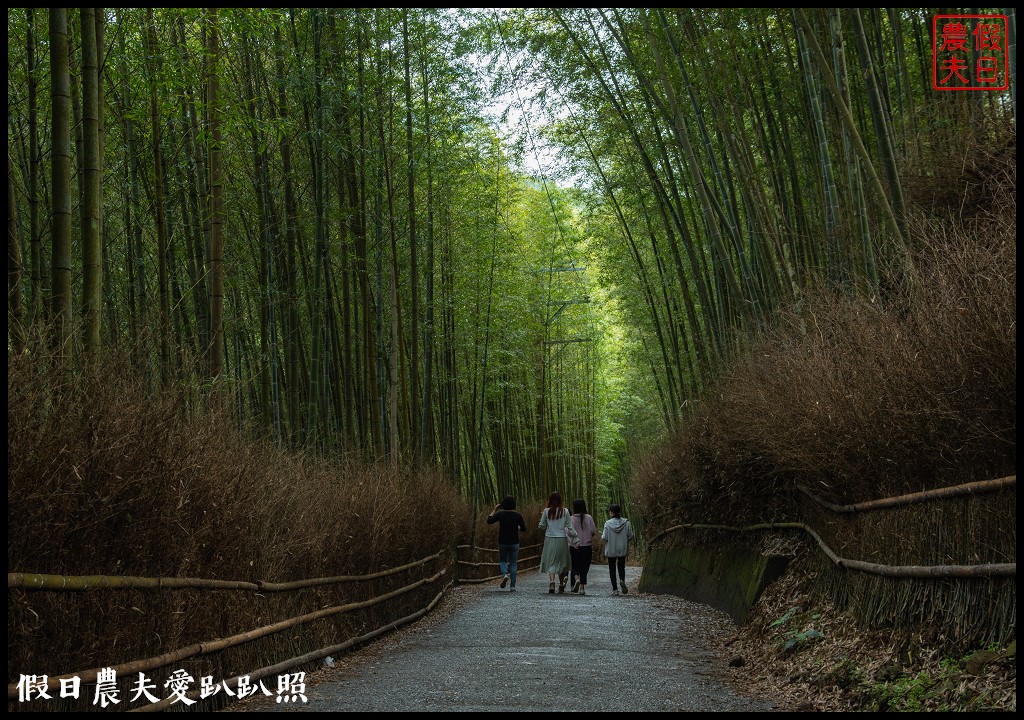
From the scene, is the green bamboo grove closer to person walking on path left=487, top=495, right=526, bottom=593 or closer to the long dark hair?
person walking on path left=487, top=495, right=526, bottom=593

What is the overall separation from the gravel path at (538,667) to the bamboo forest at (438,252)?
0.72m

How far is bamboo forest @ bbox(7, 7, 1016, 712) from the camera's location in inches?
132

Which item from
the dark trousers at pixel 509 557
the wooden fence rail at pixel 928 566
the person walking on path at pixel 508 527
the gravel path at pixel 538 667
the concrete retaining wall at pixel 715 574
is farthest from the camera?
the dark trousers at pixel 509 557

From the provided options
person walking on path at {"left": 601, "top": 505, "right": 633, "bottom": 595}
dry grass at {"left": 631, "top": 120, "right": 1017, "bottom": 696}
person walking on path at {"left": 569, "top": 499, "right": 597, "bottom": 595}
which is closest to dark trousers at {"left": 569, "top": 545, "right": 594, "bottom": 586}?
person walking on path at {"left": 569, "top": 499, "right": 597, "bottom": 595}

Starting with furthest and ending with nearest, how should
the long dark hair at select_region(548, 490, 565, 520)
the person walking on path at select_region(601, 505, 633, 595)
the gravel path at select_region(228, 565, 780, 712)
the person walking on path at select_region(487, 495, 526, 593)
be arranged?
the person walking on path at select_region(601, 505, 633, 595) < the person walking on path at select_region(487, 495, 526, 593) < the long dark hair at select_region(548, 490, 565, 520) < the gravel path at select_region(228, 565, 780, 712)

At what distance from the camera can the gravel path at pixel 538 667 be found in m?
3.76

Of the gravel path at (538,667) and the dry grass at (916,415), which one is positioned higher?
the dry grass at (916,415)

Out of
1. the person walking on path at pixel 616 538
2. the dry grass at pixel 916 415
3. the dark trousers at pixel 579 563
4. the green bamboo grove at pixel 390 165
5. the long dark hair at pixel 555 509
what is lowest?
the dark trousers at pixel 579 563

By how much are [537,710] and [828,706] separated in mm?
1212

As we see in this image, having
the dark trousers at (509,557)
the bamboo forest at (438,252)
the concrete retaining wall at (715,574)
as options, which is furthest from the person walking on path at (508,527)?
the concrete retaining wall at (715,574)

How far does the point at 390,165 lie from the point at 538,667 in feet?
20.7

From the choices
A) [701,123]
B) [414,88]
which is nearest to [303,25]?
[414,88]

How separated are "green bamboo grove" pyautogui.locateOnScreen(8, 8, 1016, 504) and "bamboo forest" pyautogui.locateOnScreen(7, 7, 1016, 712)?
0.05m

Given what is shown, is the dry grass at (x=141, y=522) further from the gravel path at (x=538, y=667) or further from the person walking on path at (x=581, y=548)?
the person walking on path at (x=581, y=548)
